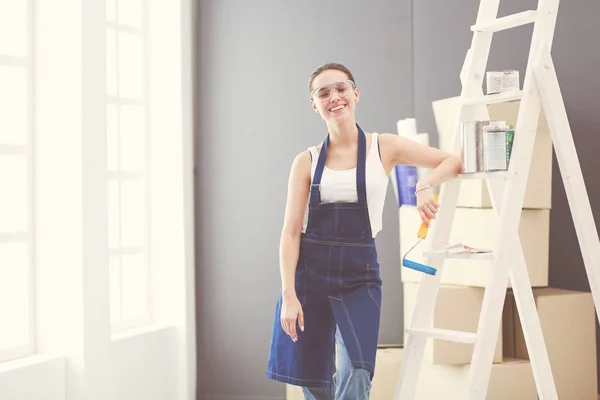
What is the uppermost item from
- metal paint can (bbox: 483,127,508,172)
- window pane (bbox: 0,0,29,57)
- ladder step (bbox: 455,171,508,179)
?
window pane (bbox: 0,0,29,57)

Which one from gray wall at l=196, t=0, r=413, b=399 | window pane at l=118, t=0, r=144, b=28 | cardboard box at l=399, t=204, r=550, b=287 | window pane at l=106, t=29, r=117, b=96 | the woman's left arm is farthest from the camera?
gray wall at l=196, t=0, r=413, b=399

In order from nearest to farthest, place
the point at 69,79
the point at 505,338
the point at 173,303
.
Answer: the point at 69,79
the point at 505,338
the point at 173,303

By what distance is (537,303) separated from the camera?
11.7 ft

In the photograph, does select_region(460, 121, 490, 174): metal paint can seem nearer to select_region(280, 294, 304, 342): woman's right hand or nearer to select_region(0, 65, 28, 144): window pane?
select_region(280, 294, 304, 342): woman's right hand

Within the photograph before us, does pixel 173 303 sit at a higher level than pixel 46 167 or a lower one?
lower

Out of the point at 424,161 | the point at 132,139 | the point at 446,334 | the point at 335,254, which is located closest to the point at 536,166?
the point at 424,161

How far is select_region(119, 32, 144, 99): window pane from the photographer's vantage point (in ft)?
12.8

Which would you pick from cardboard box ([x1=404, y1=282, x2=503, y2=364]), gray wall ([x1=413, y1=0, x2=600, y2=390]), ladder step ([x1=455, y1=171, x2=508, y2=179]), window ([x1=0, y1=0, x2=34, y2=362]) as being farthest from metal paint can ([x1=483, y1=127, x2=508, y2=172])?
window ([x1=0, y1=0, x2=34, y2=362])

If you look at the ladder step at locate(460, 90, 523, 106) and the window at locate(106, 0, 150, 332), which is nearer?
the ladder step at locate(460, 90, 523, 106)

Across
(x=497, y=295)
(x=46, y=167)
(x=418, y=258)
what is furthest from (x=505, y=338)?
(x=46, y=167)

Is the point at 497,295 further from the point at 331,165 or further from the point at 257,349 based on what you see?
the point at 257,349

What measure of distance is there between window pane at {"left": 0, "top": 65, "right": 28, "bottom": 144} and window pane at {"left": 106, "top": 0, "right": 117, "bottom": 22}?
659 millimetres

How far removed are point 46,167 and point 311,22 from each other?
1602 millimetres

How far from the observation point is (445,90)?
163 inches
